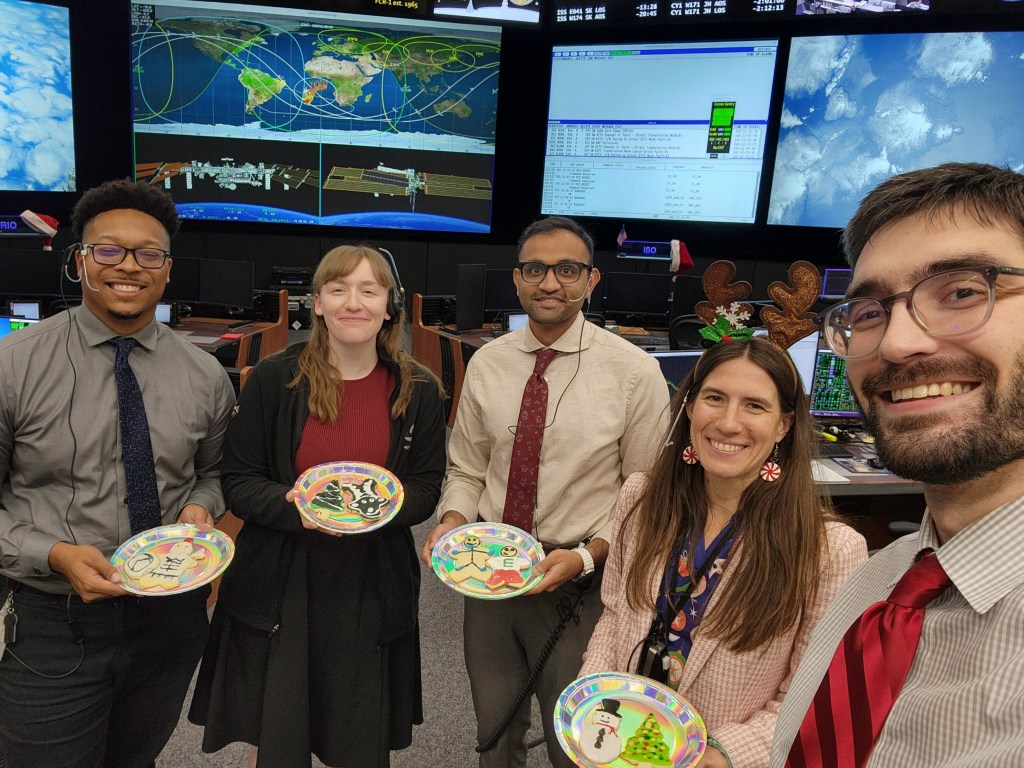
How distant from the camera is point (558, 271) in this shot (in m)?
1.92

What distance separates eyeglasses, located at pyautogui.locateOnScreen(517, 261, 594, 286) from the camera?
1.92 m

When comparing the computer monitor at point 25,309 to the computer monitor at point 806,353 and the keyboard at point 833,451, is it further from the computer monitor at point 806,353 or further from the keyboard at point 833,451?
the keyboard at point 833,451

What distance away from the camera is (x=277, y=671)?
5.80 ft

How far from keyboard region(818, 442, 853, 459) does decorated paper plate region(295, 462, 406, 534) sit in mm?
2290

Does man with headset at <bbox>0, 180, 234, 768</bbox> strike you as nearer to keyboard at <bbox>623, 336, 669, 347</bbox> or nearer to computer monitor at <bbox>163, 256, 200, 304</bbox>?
computer monitor at <bbox>163, 256, 200, 304</bbox>

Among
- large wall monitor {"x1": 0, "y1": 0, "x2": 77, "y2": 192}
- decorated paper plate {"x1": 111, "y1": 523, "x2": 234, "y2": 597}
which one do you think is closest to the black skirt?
decorated paper plate {"x1": 111, "y1": 523, "x2": 234, "y2": 597}

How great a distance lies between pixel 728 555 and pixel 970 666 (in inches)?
27.7

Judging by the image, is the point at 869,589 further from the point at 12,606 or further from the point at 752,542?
the point at 12,606

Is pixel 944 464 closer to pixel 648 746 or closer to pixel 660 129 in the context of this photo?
pixel 648 746

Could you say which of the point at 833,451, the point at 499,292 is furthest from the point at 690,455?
the point at 499,292

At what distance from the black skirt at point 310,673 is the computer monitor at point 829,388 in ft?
7.93

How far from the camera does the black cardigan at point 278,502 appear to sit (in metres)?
1.74

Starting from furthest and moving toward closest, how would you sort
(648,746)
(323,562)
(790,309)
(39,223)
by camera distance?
1. (39,223)
2. (790,309)
3. (323,562)
4. (648,746)

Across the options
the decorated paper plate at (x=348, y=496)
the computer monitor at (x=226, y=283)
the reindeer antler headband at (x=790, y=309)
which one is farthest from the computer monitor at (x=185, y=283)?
the reindeer antler headband at (x=790, y=309)
